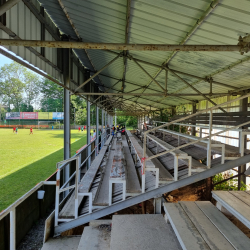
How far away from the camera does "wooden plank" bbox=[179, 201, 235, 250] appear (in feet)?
7.11

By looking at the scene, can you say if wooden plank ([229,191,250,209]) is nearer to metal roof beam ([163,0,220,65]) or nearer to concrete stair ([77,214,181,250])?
concrete stair ([77,214,181,250])

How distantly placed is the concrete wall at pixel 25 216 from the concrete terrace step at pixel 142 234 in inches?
82.5

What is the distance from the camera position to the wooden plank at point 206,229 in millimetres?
2168

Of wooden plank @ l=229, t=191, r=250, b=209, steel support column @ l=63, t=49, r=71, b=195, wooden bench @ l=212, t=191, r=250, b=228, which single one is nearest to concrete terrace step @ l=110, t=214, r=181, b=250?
wooden bench @ l=212, t=191, r=250, b=228

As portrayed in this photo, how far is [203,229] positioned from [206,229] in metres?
0.04

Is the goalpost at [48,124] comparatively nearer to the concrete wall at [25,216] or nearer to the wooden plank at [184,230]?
the concrete wall at [25,216]

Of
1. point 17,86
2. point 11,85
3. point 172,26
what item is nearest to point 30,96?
point 17,86

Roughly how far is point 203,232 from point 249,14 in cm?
294

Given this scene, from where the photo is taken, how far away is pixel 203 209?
3.04 m

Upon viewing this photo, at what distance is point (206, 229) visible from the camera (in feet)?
8.11

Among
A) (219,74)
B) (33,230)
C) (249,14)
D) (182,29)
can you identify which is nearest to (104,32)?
(182,29)

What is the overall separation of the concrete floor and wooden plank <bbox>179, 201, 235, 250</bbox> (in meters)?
1.93

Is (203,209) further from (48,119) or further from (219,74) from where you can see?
(48,119)

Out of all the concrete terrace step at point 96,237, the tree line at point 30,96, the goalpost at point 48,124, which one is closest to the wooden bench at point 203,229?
the concrete terrace step at point 96,237
